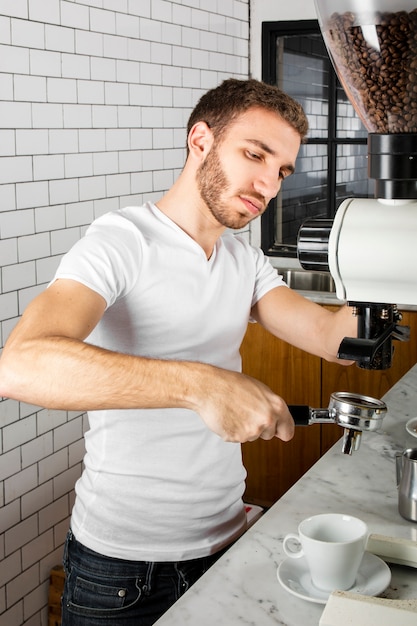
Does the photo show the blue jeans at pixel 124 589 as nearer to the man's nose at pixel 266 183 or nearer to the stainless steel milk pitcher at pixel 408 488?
the stainless steel milk pitcher at pixel 408 488

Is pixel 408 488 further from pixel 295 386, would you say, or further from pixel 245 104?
pixel 295 386

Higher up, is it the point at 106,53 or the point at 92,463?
the point at 106,53

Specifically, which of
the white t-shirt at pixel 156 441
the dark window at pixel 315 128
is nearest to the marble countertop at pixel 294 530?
the white t-shirt at pixel 156 441

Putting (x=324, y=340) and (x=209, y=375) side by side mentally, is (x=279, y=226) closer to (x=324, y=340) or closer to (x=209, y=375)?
(x=324, y=340)

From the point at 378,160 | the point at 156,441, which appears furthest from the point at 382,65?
the point at 156,441

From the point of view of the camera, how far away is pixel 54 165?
299cm

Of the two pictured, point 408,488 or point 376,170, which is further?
point 408,488

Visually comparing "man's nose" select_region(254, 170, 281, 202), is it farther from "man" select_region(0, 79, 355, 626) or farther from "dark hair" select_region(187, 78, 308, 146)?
"dark hair" select_region(187, 78, 308, 146)

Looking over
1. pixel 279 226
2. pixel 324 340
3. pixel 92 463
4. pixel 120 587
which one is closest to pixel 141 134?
pixel 279 226

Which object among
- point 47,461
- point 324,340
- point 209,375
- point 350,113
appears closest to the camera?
point 209,375

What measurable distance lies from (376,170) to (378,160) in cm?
1

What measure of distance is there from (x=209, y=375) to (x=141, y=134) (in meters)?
2.44

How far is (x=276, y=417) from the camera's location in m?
1.31

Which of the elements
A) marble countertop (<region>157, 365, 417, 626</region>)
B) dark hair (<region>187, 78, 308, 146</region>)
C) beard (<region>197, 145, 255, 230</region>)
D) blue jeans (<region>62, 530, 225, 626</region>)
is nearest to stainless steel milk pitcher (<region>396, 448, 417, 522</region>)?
marble countertop (<region>157, 365, 417, 626</region>)
